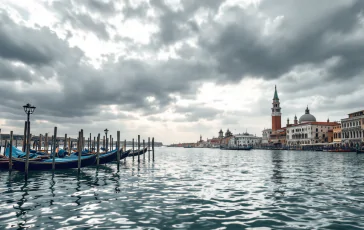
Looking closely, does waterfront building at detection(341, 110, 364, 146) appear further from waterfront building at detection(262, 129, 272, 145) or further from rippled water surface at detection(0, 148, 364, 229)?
rippled water surface at detection(0, 148, 364, 229)

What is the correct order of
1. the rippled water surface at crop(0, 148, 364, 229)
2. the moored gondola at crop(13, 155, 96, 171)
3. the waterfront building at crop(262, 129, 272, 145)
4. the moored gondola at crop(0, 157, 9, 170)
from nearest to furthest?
1. the rippled water surface at crop(0, 148, 364, 229)
2. the moored gondola at crop(13, 155, 96, 171)
3. the moored gondola at crop(0, 157, 9, 170)
4. the waterfront building at crop(262, 129, 272, 145)

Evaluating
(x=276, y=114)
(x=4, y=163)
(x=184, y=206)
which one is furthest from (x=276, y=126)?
(x=184, y=206)

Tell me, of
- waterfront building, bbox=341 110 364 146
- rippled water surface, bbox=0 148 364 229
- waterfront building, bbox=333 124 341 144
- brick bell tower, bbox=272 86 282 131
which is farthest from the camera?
brick bell tower, bbox=272 86 282 131

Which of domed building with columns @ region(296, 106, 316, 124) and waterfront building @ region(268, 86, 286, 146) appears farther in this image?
waterfront building @ region(268, 86, 286, 146)

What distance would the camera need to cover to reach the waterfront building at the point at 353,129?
76312mm

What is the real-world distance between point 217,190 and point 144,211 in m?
5.24

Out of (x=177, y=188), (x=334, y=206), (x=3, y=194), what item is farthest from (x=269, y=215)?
(x=3, y=194)

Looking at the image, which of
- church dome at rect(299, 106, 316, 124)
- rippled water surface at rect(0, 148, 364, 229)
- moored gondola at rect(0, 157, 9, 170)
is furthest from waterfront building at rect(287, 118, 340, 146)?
moored gondola at rect(0, 157, 9, 170)

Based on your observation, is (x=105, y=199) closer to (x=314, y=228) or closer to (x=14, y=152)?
(x=314, y=228)

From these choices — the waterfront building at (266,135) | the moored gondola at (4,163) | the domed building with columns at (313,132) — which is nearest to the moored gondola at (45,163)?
the moored gondola at (4,163)

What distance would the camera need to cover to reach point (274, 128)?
142 meters

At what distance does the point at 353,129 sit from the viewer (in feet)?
262

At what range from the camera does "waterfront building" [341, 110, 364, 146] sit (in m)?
76.3

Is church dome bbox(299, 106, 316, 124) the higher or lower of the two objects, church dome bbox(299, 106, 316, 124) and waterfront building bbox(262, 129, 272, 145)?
the higher
